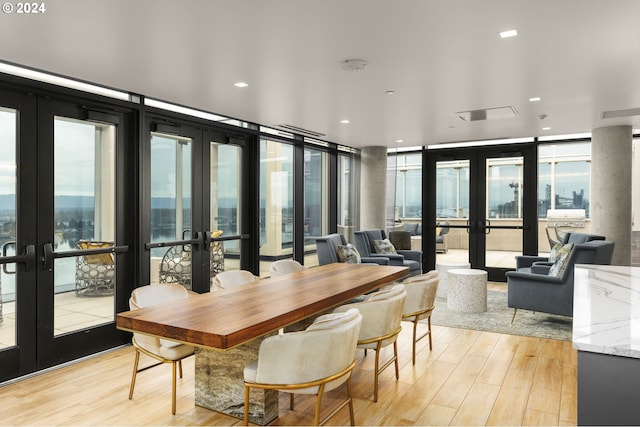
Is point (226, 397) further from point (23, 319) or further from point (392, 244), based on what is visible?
point (392, 244)

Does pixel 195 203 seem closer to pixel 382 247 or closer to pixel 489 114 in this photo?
pixel 382 247

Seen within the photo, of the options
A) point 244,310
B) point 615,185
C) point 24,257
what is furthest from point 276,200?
point 615,185

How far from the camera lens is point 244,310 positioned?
259cm

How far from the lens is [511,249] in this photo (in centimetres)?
799

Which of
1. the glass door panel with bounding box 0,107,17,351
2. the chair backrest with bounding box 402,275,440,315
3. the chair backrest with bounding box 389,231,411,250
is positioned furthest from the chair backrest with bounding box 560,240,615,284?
the glass door panel with bounding box 0,107,17,351

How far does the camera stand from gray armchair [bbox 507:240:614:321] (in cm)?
448

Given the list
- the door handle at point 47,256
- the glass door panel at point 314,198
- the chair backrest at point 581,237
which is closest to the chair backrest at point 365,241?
the glass door panel at point 314,198

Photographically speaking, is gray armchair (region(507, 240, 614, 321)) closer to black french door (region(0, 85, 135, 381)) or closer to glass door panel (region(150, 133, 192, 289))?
glass door panel (region(150, 133, 192, 289))

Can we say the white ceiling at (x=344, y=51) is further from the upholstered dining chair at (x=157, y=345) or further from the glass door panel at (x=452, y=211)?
the glass door panel at (x=452, y=211)

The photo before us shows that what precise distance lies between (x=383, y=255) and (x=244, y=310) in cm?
472

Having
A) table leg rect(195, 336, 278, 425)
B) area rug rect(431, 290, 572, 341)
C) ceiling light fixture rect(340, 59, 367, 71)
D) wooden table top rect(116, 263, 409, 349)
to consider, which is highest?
ceiling light fixture rect(340, 59, 367, 71)

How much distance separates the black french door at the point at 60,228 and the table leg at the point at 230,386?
1709mm

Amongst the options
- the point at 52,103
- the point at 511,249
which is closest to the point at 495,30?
the point at 52,103

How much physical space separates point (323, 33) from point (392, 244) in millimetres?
5356
